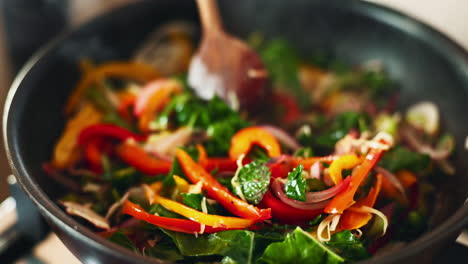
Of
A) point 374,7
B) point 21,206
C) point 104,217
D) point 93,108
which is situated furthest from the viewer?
point 374,7

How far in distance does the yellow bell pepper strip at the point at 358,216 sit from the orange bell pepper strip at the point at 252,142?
302mm

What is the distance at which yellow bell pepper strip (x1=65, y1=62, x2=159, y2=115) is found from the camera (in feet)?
6.85

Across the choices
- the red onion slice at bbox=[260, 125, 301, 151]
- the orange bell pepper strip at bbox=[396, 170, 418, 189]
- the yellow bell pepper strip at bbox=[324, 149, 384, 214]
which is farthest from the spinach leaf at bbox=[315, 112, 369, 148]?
the yellow bell pepper strip at bbox=[324, 149, 384, 214]

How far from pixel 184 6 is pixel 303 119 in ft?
2.43

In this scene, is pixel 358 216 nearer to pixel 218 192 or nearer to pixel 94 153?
pixel 218 192

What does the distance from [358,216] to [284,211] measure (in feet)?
0.67

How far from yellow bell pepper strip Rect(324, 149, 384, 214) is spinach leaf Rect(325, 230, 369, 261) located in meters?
0.07

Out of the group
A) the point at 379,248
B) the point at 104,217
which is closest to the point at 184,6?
the point at 104,217

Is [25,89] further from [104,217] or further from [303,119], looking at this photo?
[303,119]

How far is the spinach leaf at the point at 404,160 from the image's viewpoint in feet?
5.90

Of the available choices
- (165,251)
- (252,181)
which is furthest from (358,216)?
(165,251)

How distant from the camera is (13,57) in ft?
8.01

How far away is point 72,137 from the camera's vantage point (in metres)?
1.94

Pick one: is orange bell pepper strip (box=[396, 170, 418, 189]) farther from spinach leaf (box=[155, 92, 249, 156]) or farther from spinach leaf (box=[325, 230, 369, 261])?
spinach leaf (box=[155, 92, 249, 156])
